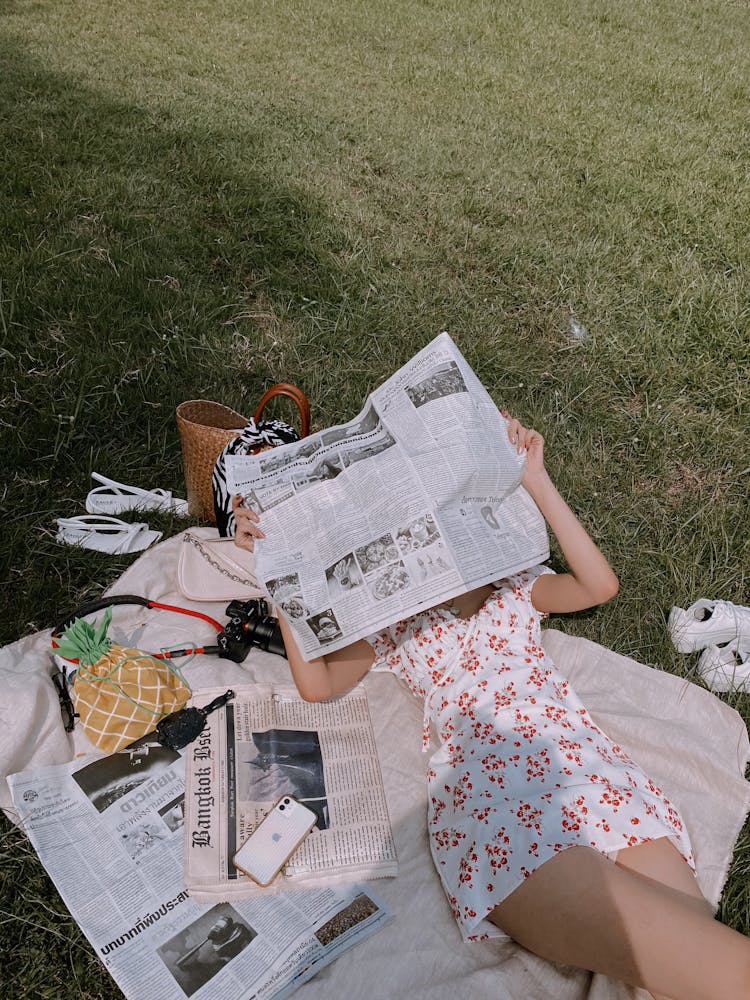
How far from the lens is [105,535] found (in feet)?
7.65

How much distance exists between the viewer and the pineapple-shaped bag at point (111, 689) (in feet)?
5.82

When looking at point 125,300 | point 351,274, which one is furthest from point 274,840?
point 351,274

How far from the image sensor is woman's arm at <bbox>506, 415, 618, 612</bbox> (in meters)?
1.89

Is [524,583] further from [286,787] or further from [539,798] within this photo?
Answer: [286,787]

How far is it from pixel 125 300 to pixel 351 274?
3.39ft

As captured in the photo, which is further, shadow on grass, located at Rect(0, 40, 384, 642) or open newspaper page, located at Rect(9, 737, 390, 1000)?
shadow on grass, located at Rect(0, 40, 384, 642)

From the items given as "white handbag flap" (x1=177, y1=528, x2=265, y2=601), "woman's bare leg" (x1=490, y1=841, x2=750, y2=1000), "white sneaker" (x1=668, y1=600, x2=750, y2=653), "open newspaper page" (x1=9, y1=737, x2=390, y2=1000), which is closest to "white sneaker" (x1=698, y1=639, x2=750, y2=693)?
"white sneaker" (x1=668, y1=600, x2=750, y2=653)

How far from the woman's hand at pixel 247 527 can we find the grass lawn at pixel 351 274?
0.66 metres

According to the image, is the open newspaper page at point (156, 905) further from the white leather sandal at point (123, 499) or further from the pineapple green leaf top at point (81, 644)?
the white leather sandal at point (123, 499)

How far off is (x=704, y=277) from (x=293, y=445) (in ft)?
8.93

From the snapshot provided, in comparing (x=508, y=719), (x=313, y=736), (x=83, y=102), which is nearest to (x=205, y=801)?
(x=313, y=736)

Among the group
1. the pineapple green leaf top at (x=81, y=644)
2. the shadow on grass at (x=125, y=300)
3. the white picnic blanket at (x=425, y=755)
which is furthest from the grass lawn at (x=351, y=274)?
the pineapple green leaf top at (x=81, y=644)

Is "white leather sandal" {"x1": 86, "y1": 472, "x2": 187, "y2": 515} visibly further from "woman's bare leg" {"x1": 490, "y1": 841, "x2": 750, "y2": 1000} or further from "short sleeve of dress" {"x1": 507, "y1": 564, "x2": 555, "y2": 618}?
"woman's bare leg" {"x1": 490, "y1": 841, "x2": 750, "y2": 1000}

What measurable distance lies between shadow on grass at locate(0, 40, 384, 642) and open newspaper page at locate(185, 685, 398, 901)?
2.26ft
